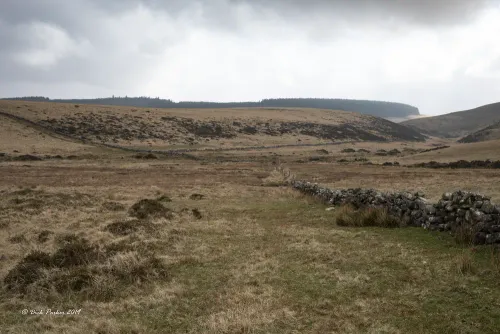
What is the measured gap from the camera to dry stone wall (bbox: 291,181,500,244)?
10712mm

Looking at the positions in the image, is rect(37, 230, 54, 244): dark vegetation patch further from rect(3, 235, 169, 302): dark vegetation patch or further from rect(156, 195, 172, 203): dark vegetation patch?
rect(156, 195, 172, 203): dark vegetation patch

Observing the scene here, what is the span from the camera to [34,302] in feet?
28.5

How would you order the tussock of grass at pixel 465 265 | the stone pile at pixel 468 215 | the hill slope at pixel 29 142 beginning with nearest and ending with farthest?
the tussock of grass at pixel 465 265
the stone pile at pixel 468 215
the hill slope at pixel 29 142

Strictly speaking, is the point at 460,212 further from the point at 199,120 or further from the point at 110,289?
the point at 199,120

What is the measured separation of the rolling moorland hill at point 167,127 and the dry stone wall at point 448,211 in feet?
263

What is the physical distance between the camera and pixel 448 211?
12375 mm

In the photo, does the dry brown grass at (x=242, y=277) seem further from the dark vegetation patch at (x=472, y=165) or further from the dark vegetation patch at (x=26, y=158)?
the dark vegetation patch at (x=26, y=158)

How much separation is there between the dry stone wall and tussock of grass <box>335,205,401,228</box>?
16.7 inches

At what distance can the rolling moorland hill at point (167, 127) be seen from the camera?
9700cm

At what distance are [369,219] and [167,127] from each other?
104564mm

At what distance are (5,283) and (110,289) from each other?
9.63 ft

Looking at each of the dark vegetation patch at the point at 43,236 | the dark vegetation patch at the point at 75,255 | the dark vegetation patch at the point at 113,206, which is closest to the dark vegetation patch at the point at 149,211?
the dark vegetation patch at the point at 113,206

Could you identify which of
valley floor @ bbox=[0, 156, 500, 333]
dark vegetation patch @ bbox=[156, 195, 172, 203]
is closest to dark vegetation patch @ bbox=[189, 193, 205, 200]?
dark vegetation patch @ bbox=[156, 195, 172, 203]

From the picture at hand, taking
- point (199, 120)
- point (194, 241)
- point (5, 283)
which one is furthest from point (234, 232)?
point (199, 120)
